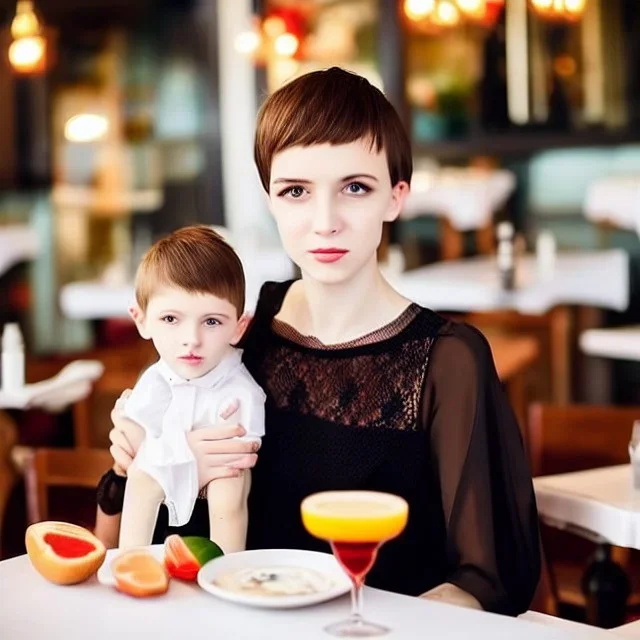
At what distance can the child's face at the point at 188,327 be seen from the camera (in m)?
1.78

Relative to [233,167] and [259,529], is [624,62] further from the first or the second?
[259,529]

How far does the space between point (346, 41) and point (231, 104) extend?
2.71 feet

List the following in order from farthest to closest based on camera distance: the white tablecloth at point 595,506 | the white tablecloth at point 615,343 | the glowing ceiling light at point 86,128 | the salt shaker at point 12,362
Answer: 1. the glowing ceiling light at point 86,128
2. the white tablecloth at point 615,343
3. the salt shaker at point 12,362
4. the white tablecloth at point 595,506

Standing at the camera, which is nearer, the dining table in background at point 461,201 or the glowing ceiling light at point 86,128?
the dining table in background at point 461,201

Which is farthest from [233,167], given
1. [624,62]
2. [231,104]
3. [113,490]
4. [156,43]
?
[113,490]

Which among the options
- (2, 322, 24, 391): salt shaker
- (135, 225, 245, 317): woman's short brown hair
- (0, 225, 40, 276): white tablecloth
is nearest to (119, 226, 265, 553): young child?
(135, 225, 245, 317): woman's short brown hair

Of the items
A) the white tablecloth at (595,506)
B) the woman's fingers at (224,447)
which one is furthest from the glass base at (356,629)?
the white tablecloth at (595,506)

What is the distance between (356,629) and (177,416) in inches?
18.0

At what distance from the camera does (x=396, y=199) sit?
1868mm

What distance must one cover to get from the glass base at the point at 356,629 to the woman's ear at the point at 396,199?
59 cm

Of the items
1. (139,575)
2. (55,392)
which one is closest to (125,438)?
(139,575)

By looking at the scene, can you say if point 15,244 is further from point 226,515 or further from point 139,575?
point 139,575

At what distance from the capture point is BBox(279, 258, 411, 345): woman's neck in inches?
74.7

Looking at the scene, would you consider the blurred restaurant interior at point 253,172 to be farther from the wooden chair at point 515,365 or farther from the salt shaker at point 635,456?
the salt shaker at point 635,456
